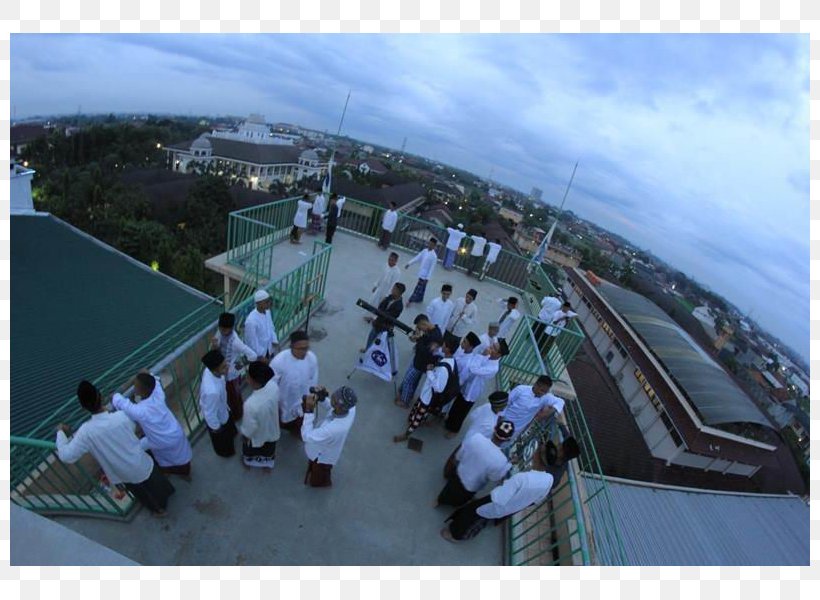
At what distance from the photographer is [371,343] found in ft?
19.3

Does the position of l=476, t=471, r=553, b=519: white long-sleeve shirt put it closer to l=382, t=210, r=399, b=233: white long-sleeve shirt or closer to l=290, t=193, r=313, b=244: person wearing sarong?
l=290, t=193, r=313, b=244: person wearing sarong

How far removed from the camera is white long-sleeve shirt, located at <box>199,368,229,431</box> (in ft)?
12.3

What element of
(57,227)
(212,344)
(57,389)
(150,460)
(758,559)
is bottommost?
(758,559)

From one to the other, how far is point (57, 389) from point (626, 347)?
1059 inches

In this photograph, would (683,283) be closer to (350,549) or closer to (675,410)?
(675,410)

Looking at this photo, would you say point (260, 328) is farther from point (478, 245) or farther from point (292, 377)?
point (478, 245)

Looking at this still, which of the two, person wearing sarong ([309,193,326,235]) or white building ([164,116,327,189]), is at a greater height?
person wearing sarong ([309,193,326,235])

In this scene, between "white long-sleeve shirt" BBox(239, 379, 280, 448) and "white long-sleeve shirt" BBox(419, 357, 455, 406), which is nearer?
"white long-sleeve shirt" BBox(239, 379, 280, 448)

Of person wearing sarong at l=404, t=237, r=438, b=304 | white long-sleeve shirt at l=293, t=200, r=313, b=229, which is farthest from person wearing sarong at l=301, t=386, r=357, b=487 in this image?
white long-sleeve shirt at l=293, t=200, r=313, b=229

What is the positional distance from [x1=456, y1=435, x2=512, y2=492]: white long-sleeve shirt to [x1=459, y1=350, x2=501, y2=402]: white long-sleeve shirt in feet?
3.68

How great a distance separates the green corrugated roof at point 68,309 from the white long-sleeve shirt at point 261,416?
209 inches

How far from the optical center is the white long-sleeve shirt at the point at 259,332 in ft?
16.0

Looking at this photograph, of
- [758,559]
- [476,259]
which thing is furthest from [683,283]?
[476,259]

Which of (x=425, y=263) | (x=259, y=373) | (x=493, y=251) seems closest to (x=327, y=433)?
(x=259, y=373)
